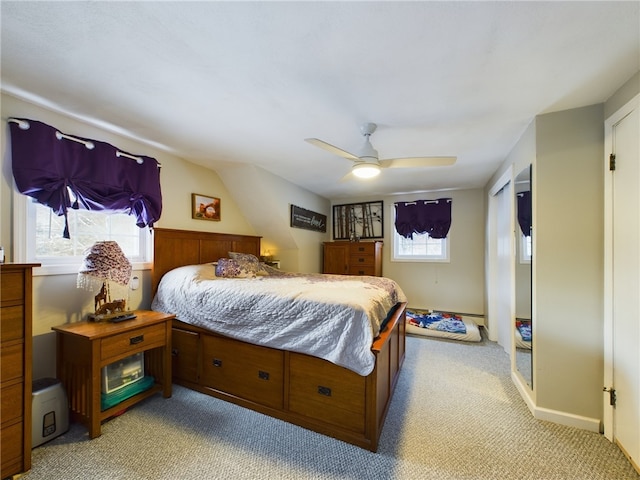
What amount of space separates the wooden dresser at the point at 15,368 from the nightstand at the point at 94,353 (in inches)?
11.8

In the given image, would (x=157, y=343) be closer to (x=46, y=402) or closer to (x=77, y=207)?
(x=46, y=402)

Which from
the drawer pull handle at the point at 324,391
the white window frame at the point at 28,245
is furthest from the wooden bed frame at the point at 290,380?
the white window frame at the point at 28,245

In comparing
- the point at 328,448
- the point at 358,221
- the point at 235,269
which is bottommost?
the point at 328,448

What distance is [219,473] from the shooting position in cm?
152

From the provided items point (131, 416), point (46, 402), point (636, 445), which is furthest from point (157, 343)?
point (636, 445)

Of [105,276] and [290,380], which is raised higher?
[105,276]

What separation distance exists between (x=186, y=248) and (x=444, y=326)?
371cm

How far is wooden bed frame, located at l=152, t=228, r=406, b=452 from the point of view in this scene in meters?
1.73

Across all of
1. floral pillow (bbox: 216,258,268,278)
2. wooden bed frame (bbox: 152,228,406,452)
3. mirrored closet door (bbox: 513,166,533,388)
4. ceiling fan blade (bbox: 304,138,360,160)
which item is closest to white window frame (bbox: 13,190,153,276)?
wooden bed frame (bbox: 152,228,406,452)

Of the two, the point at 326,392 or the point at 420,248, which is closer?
the point at 326,392

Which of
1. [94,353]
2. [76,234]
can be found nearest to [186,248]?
[76,234]

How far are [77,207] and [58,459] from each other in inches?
68.6

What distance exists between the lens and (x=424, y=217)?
4719mm

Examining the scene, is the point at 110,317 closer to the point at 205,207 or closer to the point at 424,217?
the point at 205,207
